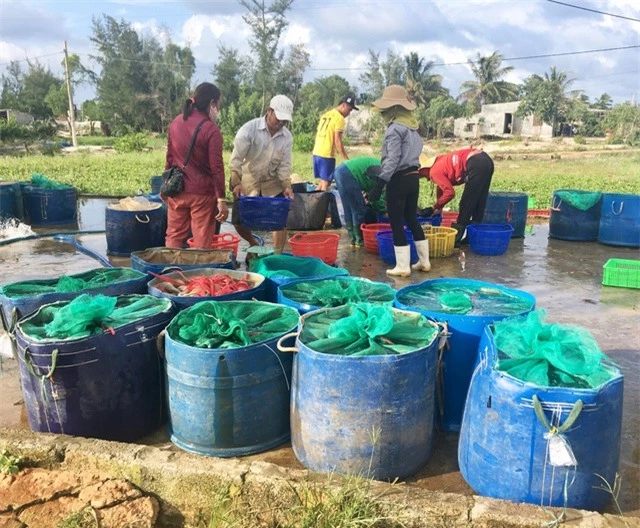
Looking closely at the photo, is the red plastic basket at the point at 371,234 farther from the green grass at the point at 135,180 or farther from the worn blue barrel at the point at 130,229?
the green grass at the point at 135,180

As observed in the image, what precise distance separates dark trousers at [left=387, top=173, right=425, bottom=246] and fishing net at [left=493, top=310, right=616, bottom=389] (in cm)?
304

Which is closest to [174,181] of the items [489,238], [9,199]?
[489,238]

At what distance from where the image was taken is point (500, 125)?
49375 millimetres

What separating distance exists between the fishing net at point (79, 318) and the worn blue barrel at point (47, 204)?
640 cm

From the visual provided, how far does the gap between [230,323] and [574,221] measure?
Result: 6.49 meters

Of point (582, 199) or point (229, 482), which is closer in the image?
point (229, 482)

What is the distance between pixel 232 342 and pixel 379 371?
72 cm

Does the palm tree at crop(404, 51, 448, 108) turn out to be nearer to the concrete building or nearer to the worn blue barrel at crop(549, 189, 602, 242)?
the concrete building

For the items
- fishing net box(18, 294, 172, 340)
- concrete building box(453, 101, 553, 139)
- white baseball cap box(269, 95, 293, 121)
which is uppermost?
concrete building box(453, 101, 553, 139)

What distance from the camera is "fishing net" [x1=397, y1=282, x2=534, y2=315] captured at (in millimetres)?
3064

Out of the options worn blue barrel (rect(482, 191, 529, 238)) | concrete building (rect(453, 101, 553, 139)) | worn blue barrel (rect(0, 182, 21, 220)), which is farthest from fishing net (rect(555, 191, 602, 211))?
concrete building (rect(453, 101, 553, 139))

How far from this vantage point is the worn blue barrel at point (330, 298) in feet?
10.4

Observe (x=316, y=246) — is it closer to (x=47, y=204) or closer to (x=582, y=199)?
(x=582, y=199)

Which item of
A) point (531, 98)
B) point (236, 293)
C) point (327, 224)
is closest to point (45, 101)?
point (531, 98)
